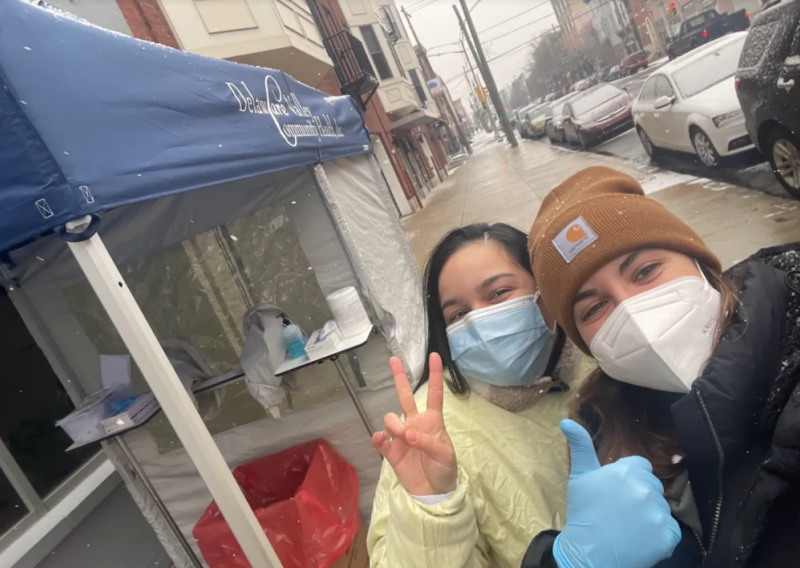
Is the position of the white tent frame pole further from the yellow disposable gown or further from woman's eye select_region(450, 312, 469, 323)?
woman's eye select_region(450, 312, 469, 323)

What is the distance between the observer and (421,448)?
43.5 inches

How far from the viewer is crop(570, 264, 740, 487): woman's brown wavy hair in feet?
3.87

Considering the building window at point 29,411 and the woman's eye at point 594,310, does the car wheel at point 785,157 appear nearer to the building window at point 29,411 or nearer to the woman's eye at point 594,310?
the woman's eye at point 594,310

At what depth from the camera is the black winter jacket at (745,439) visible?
0.94 meters

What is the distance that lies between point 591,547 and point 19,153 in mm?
1593

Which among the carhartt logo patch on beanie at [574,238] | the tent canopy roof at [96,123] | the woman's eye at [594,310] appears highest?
the tent canopy roof at [96,123]

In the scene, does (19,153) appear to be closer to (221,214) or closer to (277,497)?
(221,214)

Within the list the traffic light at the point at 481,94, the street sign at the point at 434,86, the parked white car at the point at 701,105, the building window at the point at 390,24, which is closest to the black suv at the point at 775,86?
the parked white car at the point at 701,105

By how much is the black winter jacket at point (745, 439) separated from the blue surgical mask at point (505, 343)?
0.53m

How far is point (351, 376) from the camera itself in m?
3.09


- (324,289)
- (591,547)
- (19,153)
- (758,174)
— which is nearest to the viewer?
(591,547)

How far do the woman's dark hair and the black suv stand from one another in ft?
12.4

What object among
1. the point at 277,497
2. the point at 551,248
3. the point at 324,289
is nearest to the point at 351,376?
the point at 324,289

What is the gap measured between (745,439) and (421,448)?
678 millimetres
